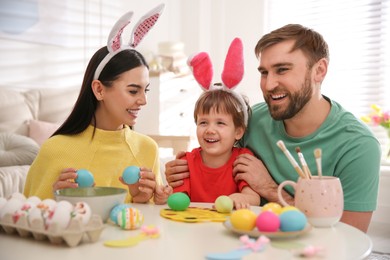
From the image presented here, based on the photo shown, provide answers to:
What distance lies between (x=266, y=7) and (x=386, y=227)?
2.55 m

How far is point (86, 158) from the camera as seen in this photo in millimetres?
1601

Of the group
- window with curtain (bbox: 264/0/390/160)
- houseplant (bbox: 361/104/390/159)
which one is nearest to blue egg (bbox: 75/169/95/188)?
houseplant (bbox: 361/104/390/159)

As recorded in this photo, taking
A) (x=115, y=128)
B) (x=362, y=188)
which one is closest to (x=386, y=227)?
(x=362, y=188)

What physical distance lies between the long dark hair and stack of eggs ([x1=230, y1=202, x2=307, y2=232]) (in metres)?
0.85

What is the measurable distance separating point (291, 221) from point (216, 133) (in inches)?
27.4

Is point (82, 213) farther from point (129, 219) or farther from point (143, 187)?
point (143, 187)

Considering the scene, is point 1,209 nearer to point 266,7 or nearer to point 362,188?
point 362,188

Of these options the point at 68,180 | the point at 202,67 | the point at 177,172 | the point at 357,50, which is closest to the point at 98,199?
the point at 68,180

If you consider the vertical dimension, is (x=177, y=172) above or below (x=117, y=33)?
below

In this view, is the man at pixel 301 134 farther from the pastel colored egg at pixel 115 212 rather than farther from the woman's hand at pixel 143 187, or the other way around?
the pastel colored egg at pixel 115 212

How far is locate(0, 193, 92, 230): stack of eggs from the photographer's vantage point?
860mm

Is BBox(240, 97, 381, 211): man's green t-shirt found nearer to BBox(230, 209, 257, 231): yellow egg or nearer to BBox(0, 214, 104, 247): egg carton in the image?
BBox(230, 209, 257, 231): yellow egg

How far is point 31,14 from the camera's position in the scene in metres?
3.61

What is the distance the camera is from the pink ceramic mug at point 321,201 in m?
1.03
